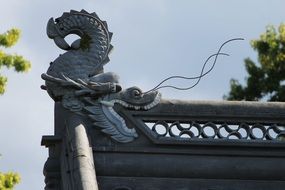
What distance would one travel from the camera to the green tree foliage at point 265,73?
1254 inches

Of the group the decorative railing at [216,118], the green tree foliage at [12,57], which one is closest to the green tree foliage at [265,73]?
the green tree foliage at [12,57]

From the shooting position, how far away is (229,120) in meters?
16.9

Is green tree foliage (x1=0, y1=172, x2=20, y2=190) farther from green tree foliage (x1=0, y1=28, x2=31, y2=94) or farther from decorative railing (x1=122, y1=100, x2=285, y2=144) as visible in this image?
decorative railing (x1=122, y1=100, x2=285, y2=144)

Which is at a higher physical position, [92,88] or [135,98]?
[92,88]

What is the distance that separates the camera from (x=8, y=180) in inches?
1021

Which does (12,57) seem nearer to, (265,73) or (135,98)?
(265,73)

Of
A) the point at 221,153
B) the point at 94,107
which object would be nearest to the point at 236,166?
the point at 221,153

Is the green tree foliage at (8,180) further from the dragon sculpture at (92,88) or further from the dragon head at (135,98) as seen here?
the dragon head at (135,98)

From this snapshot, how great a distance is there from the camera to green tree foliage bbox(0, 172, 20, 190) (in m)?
25.8

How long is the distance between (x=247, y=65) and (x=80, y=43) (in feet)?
51.0

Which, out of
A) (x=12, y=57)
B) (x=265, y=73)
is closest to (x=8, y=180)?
(x=12, y=57)

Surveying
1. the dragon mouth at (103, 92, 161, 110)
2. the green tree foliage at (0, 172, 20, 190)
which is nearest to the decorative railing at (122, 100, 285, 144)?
the dragon mouth at (103, 92, 161, 110)

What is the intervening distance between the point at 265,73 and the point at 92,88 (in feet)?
51.7

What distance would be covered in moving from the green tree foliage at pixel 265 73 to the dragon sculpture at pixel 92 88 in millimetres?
14768
